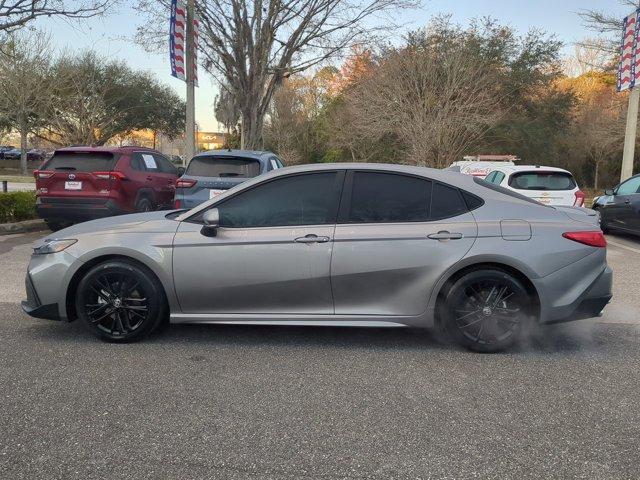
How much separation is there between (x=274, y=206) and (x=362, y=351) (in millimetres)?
1377

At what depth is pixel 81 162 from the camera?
30.8 feet

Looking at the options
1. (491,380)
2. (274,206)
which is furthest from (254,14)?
(491,380)

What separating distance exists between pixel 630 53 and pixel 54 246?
16.6m

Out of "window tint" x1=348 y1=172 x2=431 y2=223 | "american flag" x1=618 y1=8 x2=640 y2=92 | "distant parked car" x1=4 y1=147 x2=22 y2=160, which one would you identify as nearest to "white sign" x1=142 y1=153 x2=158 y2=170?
"window tint" x1=348 y1=172 x2=431 y2=223

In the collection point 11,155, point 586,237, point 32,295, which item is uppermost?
point 11,155

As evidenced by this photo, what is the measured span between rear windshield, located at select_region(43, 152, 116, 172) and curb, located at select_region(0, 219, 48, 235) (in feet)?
6.28

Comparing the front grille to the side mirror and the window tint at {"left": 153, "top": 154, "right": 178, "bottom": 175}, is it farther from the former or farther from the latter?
the window tint at {"left": 153, "top": 154, "right": 178, "bottom": 175}

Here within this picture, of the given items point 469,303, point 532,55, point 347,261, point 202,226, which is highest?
point 532,55

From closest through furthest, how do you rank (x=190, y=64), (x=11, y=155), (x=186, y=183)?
1. (x=186, y=183)
2. (x=190, y=64)
3. (x=11, y=155)

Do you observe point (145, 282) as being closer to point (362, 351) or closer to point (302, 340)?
point (302, 340)

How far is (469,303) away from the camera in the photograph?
170 inches

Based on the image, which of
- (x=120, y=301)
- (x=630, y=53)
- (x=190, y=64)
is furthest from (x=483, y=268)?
(x=630, y=53)

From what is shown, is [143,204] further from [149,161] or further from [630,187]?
[630,187]

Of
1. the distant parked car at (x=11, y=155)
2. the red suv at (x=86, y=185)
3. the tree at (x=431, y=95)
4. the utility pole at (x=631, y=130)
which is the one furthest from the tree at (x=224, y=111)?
the red suv at (x=86, y=185)
